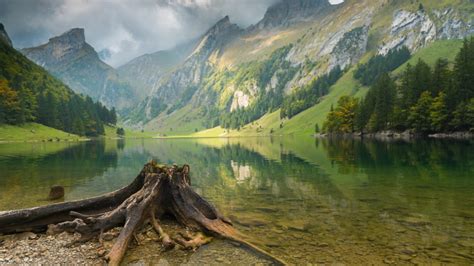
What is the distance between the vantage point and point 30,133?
476 feet

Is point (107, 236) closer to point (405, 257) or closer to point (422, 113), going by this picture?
point (405, 257)

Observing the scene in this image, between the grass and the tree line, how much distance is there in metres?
146

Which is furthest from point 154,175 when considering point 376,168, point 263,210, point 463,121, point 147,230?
point 463,121

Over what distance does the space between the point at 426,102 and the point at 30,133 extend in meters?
164

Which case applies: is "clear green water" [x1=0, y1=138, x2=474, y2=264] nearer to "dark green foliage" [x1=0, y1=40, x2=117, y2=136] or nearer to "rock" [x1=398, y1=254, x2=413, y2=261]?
"rock" [x1=398, y1=254, x2=413, y2=261]

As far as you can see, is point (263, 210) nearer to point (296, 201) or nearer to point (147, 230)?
point (296, 201)

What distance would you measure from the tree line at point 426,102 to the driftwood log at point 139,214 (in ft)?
336

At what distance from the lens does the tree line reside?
328 ft

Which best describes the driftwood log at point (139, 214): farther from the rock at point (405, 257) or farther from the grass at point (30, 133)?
the grass at point (30, 133)

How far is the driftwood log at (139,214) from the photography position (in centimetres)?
1420

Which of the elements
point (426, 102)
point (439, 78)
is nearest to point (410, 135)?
point (426, 102)

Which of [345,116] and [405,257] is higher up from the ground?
[345,116]

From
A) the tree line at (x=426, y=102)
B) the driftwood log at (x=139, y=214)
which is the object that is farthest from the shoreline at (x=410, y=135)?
the driftwood log at (x=139, y=214)

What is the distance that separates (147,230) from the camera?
15.4 metres
